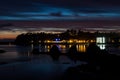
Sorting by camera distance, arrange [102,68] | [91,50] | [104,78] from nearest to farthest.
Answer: [104,78] < [102,68] < [91,50]

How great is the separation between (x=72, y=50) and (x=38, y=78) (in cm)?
6056

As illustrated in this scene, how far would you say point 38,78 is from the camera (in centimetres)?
4588

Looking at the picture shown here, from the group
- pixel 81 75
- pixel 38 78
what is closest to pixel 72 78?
pixel 81 75

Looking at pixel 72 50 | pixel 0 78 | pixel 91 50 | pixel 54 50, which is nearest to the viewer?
pixel 0 78

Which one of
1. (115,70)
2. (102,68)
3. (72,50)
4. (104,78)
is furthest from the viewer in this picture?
(72,50)

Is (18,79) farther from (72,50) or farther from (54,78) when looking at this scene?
(72,50)

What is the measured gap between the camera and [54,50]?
11988cm

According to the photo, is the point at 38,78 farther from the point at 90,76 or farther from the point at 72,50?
the point at 72,50

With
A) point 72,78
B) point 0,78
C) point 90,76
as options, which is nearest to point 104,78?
point 90,76

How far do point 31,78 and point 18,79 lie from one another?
207 cm

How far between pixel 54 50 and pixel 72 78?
84264mm

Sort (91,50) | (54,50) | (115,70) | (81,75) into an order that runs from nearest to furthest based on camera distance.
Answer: (81,75) → (115,70) → (91,50) → (54,50)

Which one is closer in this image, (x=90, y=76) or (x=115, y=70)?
(x=90, y=76)

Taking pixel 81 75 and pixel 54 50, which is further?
pixel 54 50
